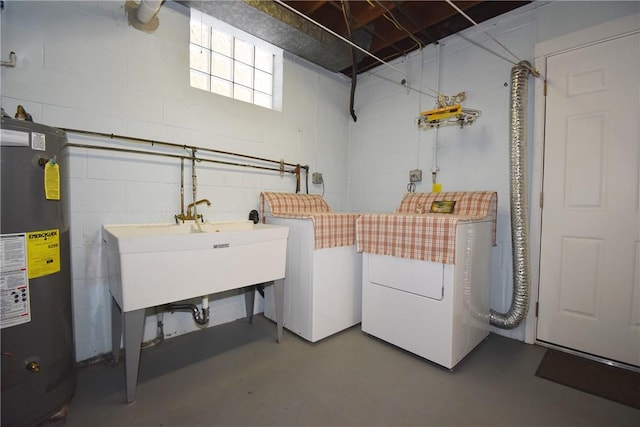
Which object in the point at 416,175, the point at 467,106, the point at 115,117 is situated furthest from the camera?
the point at 416,175

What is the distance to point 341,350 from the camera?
6.63 feet

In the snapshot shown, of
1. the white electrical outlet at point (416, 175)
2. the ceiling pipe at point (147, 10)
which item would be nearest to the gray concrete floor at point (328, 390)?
the white electrical outlet at point (416, 175)

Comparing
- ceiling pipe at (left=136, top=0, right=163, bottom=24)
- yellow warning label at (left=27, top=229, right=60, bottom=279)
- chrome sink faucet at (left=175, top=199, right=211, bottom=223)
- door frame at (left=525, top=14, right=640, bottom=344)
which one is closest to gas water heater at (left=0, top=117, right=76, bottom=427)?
yellow warning label at (left=27, top=229, right=60, bottom=279)

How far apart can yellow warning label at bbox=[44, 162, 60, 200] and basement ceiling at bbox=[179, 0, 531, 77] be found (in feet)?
4.75

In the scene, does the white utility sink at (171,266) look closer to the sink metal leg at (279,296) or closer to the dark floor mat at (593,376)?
the sink metal leg at (279,296)

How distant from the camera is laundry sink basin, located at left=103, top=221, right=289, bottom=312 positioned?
1.37 meters

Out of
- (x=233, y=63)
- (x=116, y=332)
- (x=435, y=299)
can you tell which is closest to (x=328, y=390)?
(x=435, y=299)

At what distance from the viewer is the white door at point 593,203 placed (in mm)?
1793

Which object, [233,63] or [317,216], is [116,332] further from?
[233,63]

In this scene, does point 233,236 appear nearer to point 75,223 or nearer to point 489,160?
point 75,223

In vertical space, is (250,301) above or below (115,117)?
below

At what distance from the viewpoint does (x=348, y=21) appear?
7.17 ft

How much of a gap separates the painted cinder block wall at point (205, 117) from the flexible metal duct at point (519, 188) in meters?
0.16

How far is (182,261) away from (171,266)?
0.06 metres
